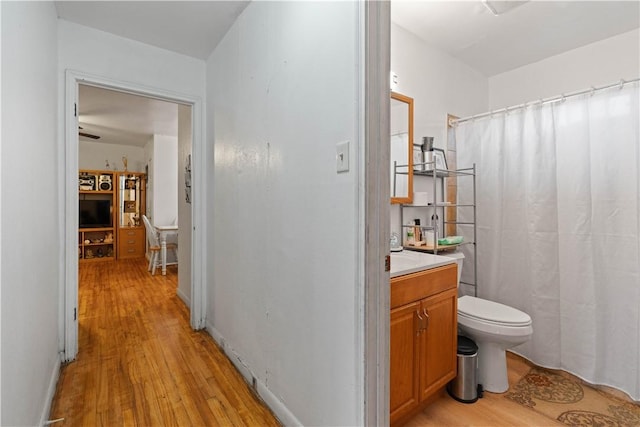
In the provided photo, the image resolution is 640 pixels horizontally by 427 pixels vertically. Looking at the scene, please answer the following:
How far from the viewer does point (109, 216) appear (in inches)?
243

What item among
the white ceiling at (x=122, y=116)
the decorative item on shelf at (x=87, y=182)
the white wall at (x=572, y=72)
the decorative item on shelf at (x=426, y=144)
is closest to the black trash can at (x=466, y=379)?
the decorative item on shelf at (x=426, y=144)

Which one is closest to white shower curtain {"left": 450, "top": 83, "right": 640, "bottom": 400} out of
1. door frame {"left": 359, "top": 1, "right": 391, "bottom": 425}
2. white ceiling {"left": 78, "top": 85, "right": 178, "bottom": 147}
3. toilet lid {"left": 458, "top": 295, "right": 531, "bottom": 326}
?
toilet lid {"left": 458, "top": 295, "right": 531, "bottom": 326}

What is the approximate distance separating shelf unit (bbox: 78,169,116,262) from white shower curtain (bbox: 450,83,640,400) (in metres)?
6.56

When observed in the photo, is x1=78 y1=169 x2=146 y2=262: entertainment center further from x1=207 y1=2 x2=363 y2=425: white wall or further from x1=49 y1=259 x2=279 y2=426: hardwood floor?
A: x1=207 y1=2 x2=363 y2=425: white wall

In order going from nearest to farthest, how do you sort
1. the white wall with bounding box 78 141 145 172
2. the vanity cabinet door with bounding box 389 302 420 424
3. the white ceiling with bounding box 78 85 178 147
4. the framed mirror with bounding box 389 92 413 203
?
the vanity cabinet door with bounding box 389 302 420 424 < the framed mirror with bounding box 389 92 413 203 < the white ceiling with bounding box 78 85 178 147 < the white wall with bounding box 78 141 145 172

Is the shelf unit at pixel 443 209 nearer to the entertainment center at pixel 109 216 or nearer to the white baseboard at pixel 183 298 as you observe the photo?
the white baseboard at pixel 183 298

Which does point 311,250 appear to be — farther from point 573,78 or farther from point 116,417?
point 573,78

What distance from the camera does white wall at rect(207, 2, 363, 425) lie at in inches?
46.3

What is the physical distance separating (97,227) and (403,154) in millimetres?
6284

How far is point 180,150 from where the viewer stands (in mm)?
3557

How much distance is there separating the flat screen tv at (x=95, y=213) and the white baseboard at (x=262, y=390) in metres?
5.22

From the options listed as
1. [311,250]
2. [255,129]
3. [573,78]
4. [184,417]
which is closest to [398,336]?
[311,250]

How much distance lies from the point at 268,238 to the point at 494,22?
2284 mm

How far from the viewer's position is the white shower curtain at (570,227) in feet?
6.24
